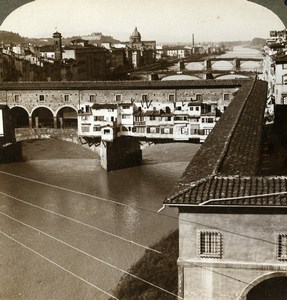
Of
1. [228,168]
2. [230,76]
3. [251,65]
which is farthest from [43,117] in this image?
[228,168]

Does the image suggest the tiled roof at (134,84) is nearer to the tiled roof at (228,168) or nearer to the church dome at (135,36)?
the tiled roof at (228,168)

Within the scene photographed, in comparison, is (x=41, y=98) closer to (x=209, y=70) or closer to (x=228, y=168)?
(x=209, y=70)

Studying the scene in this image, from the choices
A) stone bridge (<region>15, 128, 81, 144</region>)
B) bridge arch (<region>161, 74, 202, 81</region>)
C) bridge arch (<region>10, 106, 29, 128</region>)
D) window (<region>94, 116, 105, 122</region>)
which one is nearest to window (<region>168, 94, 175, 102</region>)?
bridge arch (<region>161, 74, 202, 81</region>)

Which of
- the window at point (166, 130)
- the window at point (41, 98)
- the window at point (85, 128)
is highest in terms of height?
the window at point (41, 98)

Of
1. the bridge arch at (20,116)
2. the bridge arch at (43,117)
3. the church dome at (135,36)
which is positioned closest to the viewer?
the church dome at (135,36)

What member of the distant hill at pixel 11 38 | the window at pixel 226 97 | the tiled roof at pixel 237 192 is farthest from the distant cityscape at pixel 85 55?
the window at pixel 226 97

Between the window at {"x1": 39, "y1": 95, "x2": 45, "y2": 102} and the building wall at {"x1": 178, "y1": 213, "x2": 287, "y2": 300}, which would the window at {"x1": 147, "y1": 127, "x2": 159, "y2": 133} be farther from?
the building wall at {"x1": 178, "y1": 213, "x2": 287, "y2": 300}
